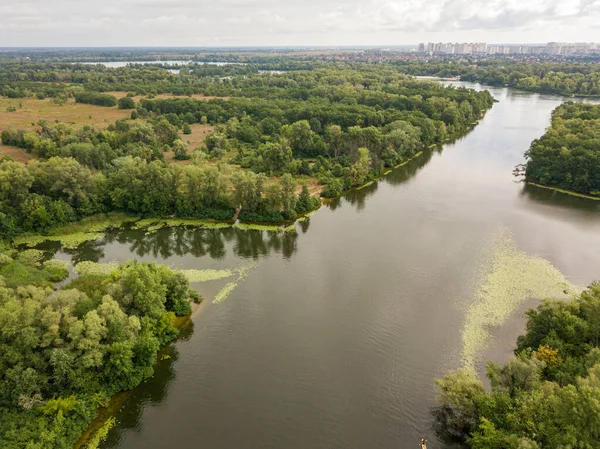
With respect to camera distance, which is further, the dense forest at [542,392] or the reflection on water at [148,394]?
the reflection on water at [148,394]

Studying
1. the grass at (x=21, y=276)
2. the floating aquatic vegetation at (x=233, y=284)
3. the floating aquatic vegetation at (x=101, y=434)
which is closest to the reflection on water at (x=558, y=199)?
the floating aquatic vegetation at (x=233, y=284)

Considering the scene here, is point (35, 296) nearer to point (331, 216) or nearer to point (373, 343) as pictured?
point (373, 343)

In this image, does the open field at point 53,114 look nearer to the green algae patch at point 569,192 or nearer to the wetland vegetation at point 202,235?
the wetland vegetation at point 202,235

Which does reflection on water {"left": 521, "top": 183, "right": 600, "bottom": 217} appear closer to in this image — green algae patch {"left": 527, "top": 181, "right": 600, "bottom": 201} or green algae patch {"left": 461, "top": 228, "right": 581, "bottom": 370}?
green algae patch {"left": 527, "top": 181, "right": 600, "bottom": 201}

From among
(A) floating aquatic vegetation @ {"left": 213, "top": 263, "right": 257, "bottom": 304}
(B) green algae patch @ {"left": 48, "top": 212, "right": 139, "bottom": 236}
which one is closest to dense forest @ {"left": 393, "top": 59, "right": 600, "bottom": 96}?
(A) floating aquatic vegetation @ {"left": 213, "top": 263, "right": 257, "bottom": 304}

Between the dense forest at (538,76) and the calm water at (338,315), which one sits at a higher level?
the dense forest at (538,76)

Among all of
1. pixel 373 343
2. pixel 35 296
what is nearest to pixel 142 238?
pixel 35 296
